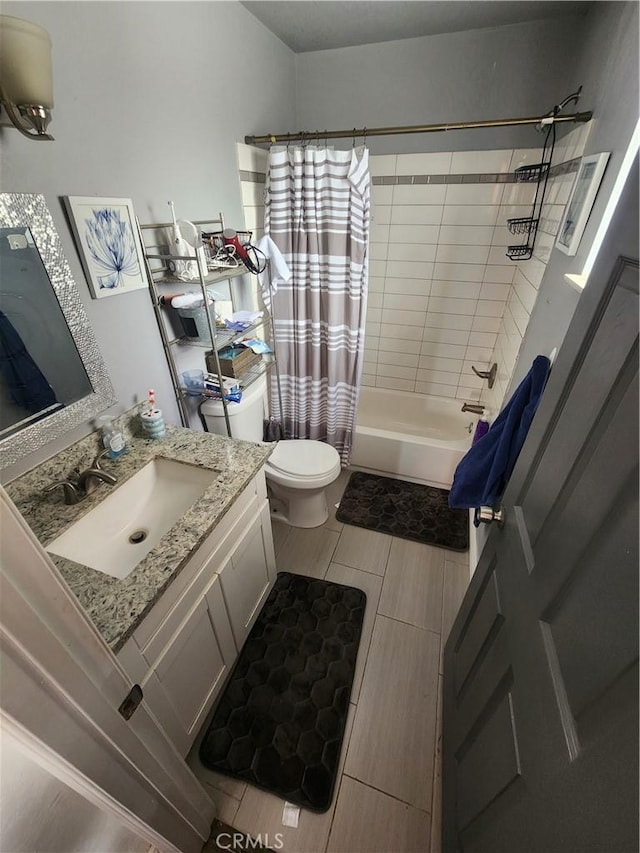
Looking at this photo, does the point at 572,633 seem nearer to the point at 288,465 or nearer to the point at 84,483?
the point at 84,483

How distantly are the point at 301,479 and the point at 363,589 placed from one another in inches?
24.9

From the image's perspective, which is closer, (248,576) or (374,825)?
(374,825)

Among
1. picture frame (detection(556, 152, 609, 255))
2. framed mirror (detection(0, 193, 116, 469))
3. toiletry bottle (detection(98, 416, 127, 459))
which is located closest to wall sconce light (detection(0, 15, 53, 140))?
framed mirror (detection(0, 193, 116, 469))

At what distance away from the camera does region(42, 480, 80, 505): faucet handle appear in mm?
1045

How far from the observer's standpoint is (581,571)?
21.4 inches

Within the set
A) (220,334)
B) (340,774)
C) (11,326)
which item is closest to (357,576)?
(340,774)

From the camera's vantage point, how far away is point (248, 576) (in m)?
1.39

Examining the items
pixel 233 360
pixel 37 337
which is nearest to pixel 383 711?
pixel 233 360

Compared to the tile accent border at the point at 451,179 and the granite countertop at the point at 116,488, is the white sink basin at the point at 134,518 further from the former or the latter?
the tile accent border at the point at 451,179

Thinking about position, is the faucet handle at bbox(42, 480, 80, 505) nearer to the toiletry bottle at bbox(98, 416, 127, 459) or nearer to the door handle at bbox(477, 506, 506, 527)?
the toiletry bottle at bbox(98, 416, 127, 459)

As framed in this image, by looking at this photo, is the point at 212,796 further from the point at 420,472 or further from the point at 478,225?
the point at 478,225

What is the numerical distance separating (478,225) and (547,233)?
629 millimetres

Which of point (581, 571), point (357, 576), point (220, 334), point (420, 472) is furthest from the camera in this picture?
point (420, 472)

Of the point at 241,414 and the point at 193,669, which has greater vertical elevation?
the point at 241,414
